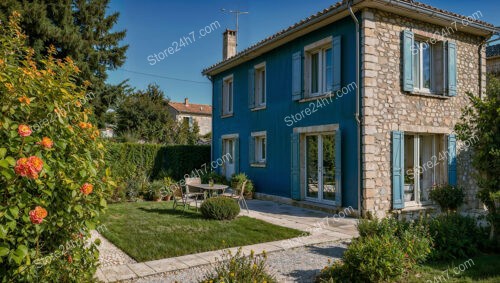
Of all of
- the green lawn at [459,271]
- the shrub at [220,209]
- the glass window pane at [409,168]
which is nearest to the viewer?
the green lawn at [459,271]

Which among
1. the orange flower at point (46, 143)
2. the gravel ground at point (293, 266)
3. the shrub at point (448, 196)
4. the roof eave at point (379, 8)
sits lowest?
the gravel ground at point (293, 266)

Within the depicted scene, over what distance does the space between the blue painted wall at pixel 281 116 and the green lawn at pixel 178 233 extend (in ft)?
9.59

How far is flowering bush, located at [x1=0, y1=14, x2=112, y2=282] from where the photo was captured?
282 cm

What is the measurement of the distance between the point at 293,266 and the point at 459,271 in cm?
219

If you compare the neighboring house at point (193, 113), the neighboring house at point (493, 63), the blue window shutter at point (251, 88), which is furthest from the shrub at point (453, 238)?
the neighboring house at point (193, 113)

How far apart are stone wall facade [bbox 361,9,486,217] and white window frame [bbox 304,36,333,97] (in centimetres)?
132

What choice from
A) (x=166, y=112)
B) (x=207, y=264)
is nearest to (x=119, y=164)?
(x=207, y=264)

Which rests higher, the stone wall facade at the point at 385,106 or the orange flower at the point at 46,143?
the stone wall facade at the point at 385,106

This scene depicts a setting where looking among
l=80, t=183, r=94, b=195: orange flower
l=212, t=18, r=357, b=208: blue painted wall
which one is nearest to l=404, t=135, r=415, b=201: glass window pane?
l=212, t=18, r=357, b=208: blue painted wall

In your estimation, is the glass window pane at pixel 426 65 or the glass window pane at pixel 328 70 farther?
the glass window pane at pixel 426 65

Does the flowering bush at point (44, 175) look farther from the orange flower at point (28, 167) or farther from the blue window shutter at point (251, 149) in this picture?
the blue window shutter at point (251, 149)

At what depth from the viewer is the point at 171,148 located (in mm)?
15930

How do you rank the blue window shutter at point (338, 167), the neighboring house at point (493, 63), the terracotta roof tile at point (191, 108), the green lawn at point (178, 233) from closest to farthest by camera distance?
the green lawn at point (178, 233) < the blue window shutter at point (338, 167) < the neighboring house at point (493, 63) < the terracotta roof tile at point (191, 108)

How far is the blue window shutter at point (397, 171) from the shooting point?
352 inches
